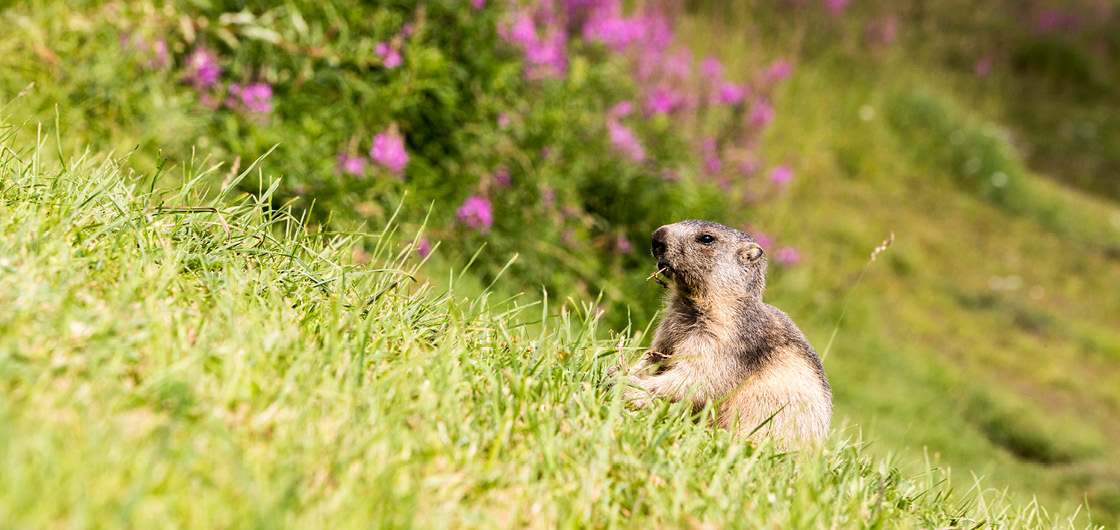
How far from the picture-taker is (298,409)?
186 cm

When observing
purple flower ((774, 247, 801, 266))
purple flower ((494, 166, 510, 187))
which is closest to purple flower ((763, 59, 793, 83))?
purple flower ((774, 247, 801, 266))

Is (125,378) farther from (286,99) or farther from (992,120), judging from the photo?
(992,120)

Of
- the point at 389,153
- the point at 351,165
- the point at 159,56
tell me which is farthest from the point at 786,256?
the point at 159,56

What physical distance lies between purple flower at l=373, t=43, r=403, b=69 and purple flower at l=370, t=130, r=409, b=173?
1.43 feet

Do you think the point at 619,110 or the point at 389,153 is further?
Answer: the point at 619,110

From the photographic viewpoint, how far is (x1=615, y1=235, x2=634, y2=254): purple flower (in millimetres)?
5570

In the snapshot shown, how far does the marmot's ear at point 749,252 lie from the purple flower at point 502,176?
95.8 inches

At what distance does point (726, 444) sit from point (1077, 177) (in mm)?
13309

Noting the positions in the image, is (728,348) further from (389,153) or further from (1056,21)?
(1056,21)

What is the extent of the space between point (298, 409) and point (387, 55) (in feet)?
12.1

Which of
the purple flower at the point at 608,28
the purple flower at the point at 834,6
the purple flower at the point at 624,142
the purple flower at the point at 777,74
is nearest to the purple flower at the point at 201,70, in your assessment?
the purple flower at the point at 624,142

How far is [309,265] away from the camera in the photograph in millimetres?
2613

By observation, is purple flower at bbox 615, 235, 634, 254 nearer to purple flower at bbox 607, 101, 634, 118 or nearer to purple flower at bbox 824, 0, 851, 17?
purple flower at bbox 607, 101, 634, 118

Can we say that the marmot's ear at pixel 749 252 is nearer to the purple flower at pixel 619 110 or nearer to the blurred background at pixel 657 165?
the blurred background at pixel 657 165
